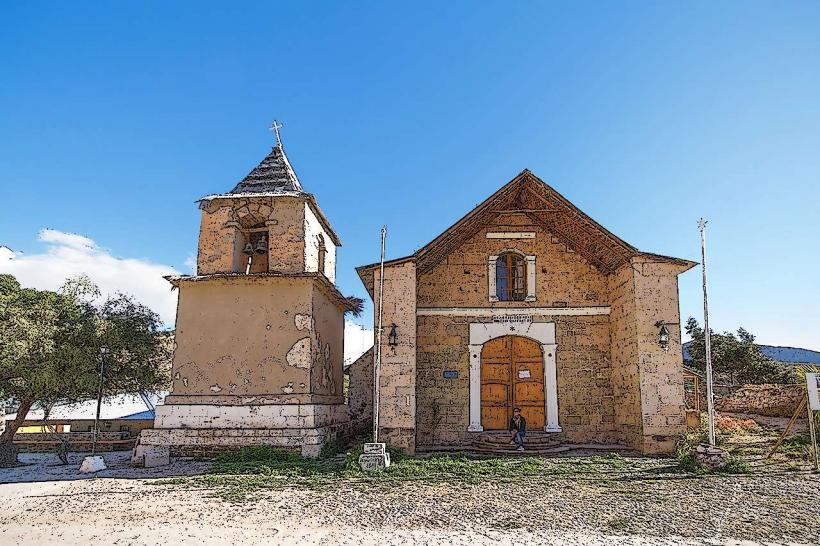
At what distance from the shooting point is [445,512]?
7637 mm

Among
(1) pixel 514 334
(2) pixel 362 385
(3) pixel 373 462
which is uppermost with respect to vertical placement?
(1) pixel 514 334

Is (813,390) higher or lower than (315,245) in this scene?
lower

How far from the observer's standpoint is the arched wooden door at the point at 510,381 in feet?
48.4

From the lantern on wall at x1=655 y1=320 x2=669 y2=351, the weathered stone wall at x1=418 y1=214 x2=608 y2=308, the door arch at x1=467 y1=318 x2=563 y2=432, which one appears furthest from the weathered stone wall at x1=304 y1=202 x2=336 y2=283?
the lantern on wall at x1=655 y1=320 x2=669 y2=351

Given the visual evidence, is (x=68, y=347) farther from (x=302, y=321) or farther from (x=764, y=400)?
(x=764, y=400)

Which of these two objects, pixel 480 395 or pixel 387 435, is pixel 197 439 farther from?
pixel 480 395

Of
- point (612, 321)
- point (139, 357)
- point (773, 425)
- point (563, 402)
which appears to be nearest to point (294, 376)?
point (139, 357)

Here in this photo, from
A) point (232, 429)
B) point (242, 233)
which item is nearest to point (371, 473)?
point (232, 429)

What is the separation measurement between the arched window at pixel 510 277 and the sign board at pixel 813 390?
6.43 m

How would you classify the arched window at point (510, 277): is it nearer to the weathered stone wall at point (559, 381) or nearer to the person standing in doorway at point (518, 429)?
the weathered stone wall at point (559, 381)

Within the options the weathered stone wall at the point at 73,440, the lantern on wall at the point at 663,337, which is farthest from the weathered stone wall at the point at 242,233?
the lantern on wall at the point at 663,337

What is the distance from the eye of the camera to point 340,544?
6277 millimetres

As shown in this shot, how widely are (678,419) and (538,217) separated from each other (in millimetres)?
5982

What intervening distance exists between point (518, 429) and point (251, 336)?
664 centimetres
